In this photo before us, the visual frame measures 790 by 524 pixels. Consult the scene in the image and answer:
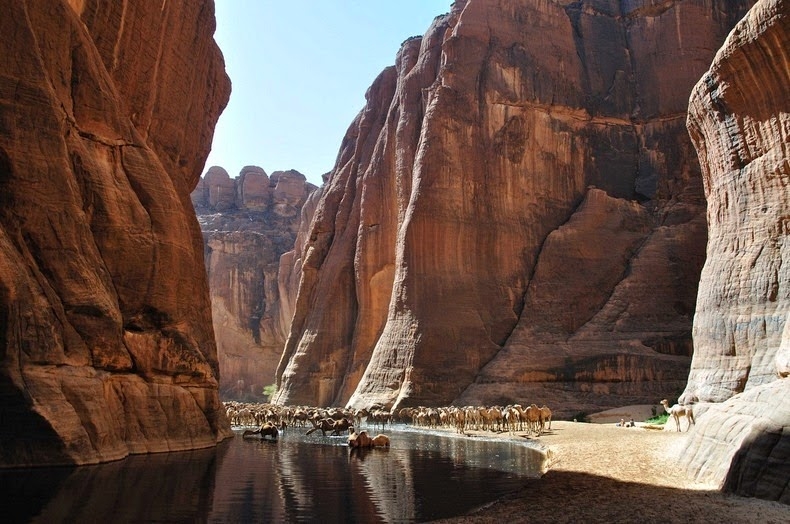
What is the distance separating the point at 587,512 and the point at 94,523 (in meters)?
8.58

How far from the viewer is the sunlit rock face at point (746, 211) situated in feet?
87.6

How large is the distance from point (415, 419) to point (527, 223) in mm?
20231

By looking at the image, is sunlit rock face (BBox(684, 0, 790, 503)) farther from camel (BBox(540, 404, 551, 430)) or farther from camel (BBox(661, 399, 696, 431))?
camel (BBox(540, 404, 551, 430))

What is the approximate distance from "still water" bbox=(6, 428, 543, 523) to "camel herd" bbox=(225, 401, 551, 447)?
665cm

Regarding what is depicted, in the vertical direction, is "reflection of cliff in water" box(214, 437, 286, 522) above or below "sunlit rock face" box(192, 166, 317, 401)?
below

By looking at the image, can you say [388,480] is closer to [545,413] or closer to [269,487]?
[269,487]

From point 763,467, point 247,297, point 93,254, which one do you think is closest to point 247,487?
point 93,254

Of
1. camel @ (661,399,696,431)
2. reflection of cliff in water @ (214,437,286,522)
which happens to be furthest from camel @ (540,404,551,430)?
reflection of cliff in water @ (214,437,286,522)

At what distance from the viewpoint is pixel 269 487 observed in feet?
57.9

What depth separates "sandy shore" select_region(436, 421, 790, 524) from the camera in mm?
12298

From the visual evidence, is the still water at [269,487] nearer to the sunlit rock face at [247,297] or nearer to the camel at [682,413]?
the camel at [682,413]

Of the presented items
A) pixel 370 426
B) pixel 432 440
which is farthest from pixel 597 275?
pixel 432 440

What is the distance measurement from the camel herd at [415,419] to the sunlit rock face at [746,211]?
940 centimetres

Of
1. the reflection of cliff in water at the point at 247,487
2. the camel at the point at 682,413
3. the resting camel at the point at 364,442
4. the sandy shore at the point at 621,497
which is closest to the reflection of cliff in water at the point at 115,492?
→ the reflection of cliff in water at the point at 247,487
